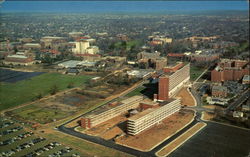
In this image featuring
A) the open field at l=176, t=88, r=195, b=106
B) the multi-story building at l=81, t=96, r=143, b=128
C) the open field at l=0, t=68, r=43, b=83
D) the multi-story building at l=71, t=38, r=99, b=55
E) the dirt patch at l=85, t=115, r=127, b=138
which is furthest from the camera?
the multi-story building at l=71, t=38, r=99, b=55

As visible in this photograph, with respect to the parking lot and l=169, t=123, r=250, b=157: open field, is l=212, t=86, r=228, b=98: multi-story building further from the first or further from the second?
the parking lot

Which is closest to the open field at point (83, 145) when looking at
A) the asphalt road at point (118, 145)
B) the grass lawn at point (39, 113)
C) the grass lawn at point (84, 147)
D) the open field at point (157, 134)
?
the grass lawn at point (84, 147)

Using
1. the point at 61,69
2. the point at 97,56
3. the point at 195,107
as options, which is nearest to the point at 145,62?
the point at 97,56

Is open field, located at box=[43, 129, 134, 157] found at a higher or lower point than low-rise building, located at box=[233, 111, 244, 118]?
lower

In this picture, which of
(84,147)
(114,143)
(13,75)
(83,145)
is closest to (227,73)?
(114,143)

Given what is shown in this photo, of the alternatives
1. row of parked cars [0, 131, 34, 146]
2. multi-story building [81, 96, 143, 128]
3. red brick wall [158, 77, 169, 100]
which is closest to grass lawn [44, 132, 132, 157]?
row of parked cars [0, 131, 34, 146]

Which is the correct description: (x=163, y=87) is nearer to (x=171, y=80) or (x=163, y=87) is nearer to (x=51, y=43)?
(x=171, y=80)
